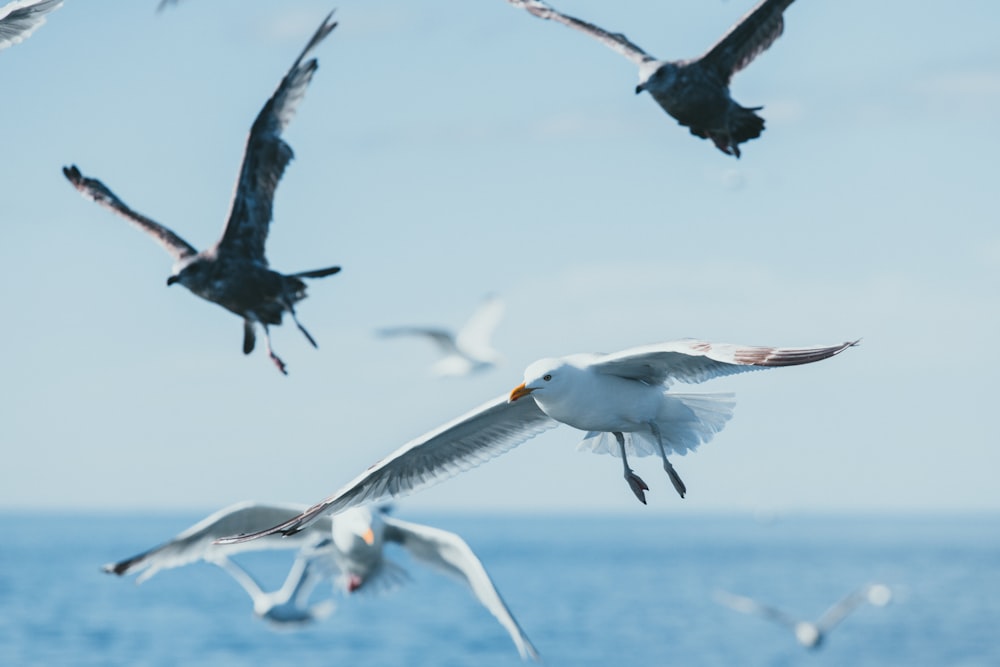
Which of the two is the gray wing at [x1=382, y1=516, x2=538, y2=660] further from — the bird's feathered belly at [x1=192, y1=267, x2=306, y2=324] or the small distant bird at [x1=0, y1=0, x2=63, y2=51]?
the small distant bird at [x1=0, y1=0, x2=63, y2=51]

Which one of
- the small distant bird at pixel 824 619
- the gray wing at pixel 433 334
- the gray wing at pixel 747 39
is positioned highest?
the gray wing at pixel 433 334

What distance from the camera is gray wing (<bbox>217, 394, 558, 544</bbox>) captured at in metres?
11.1

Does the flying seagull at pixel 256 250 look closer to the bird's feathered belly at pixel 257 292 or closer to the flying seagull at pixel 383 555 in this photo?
the bird's feathered belly at pixel 257 292

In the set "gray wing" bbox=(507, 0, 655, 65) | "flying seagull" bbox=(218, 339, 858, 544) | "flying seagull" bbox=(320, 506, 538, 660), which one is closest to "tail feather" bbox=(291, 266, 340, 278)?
"flying seagull" bbox=(218, 339, 858, 544)

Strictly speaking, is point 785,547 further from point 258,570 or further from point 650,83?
point 650,83

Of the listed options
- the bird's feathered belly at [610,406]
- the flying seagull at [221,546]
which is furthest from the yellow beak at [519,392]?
the flying seagull at [221,546]

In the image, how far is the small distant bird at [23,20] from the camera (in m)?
15.7

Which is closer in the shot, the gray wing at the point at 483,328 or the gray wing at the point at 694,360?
the gray wing at the point at 694,360

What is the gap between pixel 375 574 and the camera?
17203mm

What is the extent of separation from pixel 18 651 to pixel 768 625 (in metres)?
28.8

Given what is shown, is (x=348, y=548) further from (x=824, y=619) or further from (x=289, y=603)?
(x=824, y=619)

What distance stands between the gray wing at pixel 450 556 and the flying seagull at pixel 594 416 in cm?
335

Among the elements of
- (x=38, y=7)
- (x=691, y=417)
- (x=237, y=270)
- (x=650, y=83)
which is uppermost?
(x=38, y=7)

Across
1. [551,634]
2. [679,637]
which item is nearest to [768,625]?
[679,637]
